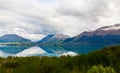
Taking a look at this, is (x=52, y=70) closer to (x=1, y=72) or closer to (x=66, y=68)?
(x=66, y=68)

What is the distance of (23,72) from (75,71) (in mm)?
2874

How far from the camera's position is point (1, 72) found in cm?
1487

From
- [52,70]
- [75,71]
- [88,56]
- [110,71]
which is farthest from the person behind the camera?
[88,56]

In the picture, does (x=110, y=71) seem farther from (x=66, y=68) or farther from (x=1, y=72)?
(x=1, y=72)

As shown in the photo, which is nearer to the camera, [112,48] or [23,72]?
[23,72]

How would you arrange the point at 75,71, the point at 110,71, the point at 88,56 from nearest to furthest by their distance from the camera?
the point at 110,71 < the point at 75,71 < the point at 88,56

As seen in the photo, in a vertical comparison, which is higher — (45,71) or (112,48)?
(112,48)

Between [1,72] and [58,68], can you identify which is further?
[1,72]

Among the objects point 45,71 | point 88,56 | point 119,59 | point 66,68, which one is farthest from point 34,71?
point 119,59

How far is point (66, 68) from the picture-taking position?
1327 cm

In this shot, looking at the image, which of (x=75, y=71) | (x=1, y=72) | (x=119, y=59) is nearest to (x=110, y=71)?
(x=75, y=71)

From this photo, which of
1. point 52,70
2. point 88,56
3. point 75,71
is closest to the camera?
point 75,71

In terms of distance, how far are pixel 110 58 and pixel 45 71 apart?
330 cm

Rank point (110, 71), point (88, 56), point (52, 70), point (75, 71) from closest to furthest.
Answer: point (110, 71)
point (75, 71)
point (52, 70)
point (88, 56)
